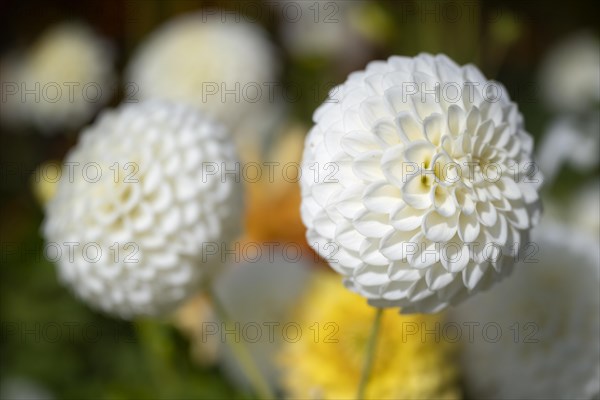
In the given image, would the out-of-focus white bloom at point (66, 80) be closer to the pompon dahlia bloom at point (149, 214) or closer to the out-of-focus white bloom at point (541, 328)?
the pompon dahlia bloom at point (149, 214)

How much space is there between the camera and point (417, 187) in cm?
26

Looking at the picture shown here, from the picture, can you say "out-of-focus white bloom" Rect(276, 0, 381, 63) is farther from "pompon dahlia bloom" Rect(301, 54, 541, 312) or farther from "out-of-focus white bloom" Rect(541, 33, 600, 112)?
"pompon dahlia bloom" Rect(301, 54, 541, 312)

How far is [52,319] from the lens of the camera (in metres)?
0.70

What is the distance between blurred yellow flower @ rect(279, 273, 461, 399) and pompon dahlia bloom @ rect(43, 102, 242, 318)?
9 cm

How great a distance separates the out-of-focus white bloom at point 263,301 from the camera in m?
0.48

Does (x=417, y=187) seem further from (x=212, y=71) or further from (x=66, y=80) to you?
(x=66, y=80)

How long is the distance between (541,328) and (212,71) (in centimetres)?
48

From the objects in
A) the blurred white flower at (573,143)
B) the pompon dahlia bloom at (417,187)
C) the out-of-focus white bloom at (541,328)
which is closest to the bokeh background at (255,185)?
the blurred white flower at (573,143)

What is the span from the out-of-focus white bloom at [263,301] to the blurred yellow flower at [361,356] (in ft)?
0.19

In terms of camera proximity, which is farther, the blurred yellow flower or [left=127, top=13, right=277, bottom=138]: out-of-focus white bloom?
[left=127, top=13, right=277, bottom=138]: out-of-focus white bloom

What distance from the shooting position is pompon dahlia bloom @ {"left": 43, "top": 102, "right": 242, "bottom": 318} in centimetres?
34

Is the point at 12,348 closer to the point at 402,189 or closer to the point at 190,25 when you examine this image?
the point at 190,25

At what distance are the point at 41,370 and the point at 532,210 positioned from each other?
1.83ft

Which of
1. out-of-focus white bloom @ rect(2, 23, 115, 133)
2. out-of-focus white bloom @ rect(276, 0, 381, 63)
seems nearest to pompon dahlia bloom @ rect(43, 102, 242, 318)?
out-of-focus white bloom @ rect(276, 0, 381, 63)
